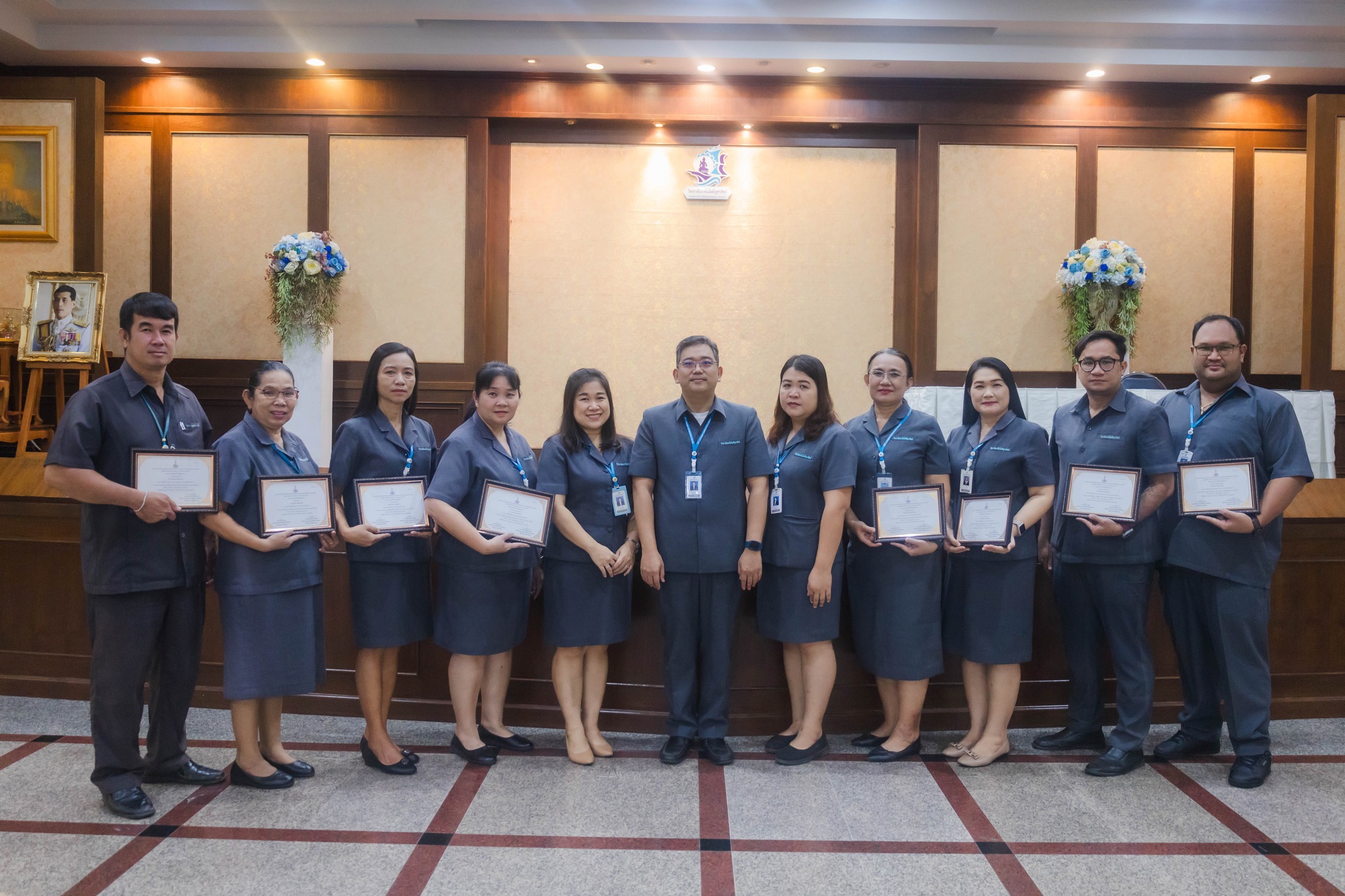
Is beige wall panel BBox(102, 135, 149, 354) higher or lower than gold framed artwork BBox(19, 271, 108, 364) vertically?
higher

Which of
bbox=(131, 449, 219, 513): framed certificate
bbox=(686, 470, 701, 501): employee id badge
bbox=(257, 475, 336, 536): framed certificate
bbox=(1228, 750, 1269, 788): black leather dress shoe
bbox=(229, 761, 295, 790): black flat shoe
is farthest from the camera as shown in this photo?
bbox=(686, 470, 701, 501): employee id badge

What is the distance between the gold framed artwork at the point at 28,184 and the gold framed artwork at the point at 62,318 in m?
1.05

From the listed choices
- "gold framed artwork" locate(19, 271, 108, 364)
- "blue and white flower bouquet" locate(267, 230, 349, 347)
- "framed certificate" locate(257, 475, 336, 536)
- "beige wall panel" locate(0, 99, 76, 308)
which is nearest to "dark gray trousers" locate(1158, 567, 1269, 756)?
"framed certificate" locate(257, 475, 336, 536)

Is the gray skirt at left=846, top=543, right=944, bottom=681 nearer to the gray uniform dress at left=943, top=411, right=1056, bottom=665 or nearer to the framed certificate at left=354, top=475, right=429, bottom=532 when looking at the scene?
the gray uniform dress at left=943, top=411, right=1056, bottom=665

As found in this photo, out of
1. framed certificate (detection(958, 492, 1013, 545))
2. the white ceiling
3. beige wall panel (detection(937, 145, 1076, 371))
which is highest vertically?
the white ceiling

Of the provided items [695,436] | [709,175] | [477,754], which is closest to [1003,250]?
[709,175]

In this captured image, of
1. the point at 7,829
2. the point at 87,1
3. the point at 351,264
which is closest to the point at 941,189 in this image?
the point at 351,264

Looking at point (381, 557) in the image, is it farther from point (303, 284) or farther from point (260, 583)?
point (303, 284)

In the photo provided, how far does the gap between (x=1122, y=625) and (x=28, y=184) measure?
287 inches

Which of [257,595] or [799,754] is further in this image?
[799,754]

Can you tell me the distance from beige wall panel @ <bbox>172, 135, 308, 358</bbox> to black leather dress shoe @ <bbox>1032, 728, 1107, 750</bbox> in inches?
229

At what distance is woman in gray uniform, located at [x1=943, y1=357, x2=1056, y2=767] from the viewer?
3230 millimetres

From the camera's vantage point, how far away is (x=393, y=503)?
3072mm

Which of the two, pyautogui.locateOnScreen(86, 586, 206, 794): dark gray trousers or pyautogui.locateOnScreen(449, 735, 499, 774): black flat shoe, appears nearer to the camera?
pyautogui.locateOnScreen(86, 586, 206, 794): dark gray trousers
